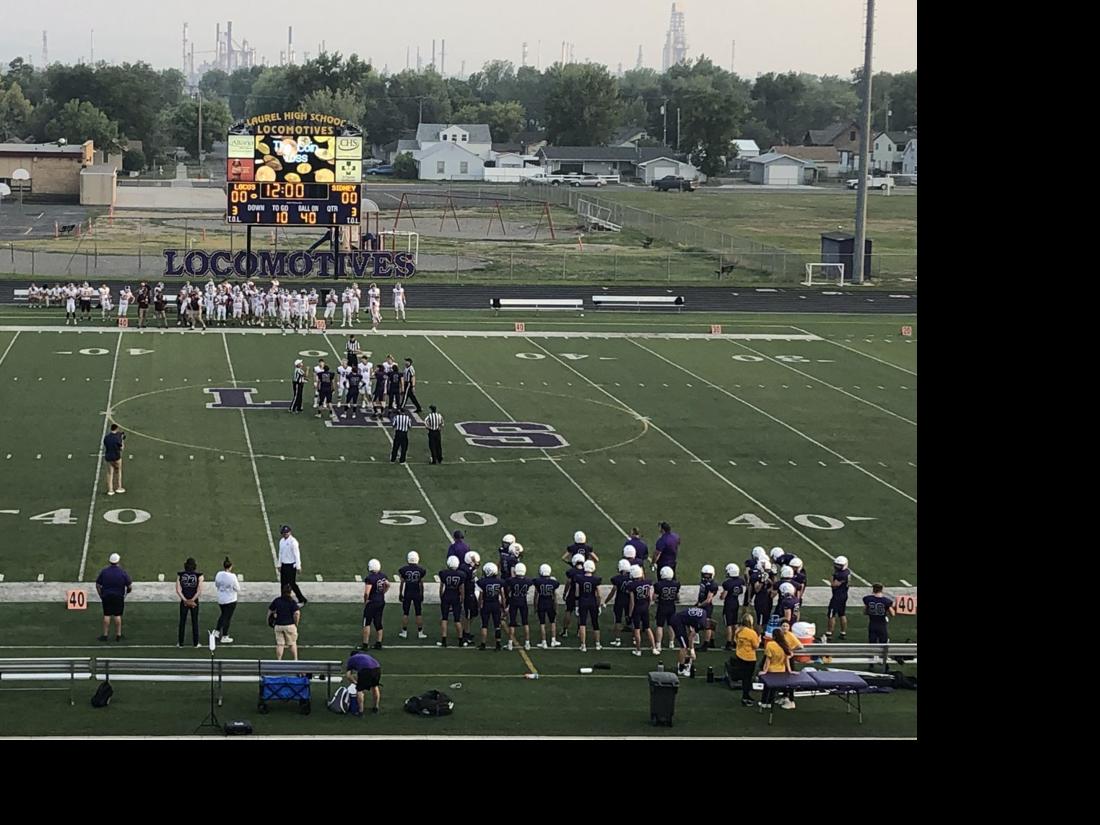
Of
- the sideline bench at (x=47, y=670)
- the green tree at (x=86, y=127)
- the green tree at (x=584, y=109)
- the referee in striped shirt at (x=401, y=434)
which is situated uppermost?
the green tree at (x=584, y=109)

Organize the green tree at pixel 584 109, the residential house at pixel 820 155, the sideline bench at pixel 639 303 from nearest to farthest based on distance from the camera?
the sideline bench at pixel 639 303, the green tree at pixel 584 109, the residential house at pixel 820 155

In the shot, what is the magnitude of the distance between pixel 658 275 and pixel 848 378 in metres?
22.0

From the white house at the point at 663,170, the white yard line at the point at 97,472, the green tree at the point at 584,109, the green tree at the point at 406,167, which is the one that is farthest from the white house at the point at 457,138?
the white yard line at the point at 97,472

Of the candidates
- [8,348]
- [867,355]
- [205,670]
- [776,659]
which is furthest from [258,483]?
[867,355]

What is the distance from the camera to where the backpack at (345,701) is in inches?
589

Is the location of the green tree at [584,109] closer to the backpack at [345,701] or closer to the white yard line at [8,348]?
the white yard line at [8,348]

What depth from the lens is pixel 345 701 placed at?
49.2 ft

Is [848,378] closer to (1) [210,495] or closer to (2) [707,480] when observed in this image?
(2) [707,480]

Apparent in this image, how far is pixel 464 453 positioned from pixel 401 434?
1.35 m

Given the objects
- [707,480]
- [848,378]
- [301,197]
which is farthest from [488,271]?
[707,480]

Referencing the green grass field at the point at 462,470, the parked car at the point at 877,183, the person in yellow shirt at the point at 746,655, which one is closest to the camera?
the person in yellow shirt at the point at 746,655

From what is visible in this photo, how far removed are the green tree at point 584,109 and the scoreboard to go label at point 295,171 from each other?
93.7 meters

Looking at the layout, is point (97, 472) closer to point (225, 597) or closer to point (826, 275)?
point (225, 597)
